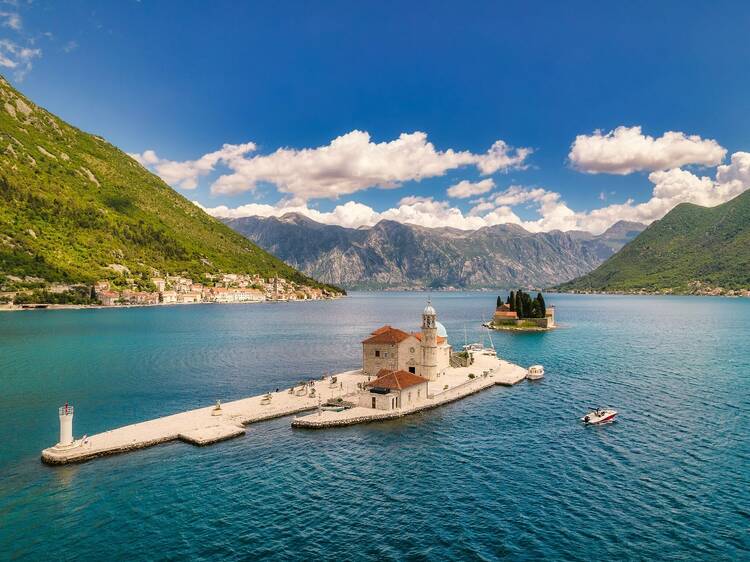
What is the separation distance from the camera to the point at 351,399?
2773 inches

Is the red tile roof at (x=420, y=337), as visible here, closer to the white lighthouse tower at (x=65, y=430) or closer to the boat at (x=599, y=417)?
the boat at (x=599, y=417)

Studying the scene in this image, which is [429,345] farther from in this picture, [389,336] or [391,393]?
[391,393]

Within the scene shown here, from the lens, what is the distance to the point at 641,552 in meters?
31.8

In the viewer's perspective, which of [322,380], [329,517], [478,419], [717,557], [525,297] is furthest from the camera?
[525,297]

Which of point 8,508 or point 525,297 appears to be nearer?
point 8,508

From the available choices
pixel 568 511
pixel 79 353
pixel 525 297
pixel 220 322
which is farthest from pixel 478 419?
pixel 220 322

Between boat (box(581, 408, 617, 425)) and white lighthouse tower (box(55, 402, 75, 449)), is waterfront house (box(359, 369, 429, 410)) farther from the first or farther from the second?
white lighthouse tower (box(55, 402, 75, 449))

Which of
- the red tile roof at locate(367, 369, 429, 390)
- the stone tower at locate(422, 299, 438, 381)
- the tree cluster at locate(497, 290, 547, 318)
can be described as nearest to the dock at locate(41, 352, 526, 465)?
the stone tower at locate(422, 299, 438, 381)

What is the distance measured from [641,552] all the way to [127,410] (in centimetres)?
6283

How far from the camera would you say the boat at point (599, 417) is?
60.2 meters

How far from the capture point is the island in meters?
179

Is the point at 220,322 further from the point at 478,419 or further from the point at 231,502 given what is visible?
the point at 231,502

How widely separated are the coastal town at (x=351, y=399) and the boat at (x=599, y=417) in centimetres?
1959

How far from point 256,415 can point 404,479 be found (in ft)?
86.6
